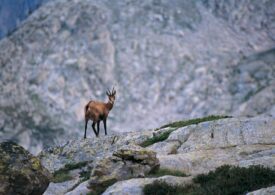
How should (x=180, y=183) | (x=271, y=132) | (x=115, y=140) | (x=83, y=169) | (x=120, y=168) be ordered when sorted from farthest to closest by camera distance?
(x=115, y=140), (x=83, y=169), (x=271, y=132), (x=120, y=168), (x=180, y=183)

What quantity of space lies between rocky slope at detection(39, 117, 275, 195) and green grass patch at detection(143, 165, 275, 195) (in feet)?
1.90

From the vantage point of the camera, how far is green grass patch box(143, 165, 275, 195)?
880 inches

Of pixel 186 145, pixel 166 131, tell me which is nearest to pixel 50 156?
pixel 166 131

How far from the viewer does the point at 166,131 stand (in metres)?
35.9

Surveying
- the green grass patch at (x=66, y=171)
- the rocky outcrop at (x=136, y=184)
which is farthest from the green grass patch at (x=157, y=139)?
the rocky outcrop at (x=136, y=184)

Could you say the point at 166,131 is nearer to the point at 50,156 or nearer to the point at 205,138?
the point at 205,138

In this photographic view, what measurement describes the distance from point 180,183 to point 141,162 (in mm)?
2465

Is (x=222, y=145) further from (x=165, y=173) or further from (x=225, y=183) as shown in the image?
(x=225, y=183)

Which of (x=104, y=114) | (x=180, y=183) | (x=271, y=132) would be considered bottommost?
(x=180, y=183)

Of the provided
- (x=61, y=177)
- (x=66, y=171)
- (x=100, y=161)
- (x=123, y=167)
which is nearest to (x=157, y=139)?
(x=66, y=171)

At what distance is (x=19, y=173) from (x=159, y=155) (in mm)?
7561

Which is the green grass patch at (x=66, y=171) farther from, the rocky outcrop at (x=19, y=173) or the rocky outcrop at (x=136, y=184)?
the rocky outcrop at (x=136, y=184)

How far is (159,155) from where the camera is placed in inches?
1216

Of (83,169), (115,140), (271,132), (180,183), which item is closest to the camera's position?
(180,183)
